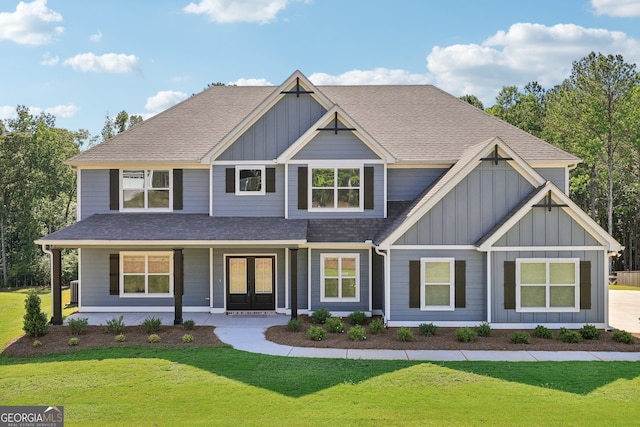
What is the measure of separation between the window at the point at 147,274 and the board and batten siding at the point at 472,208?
29.4ft

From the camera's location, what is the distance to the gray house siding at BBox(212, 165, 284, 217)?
19.5 meters

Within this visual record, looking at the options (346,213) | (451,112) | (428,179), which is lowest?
(346,213)

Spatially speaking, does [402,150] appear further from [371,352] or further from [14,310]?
[14,310]

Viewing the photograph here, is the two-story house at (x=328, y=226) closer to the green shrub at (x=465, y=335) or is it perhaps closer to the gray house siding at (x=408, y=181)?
the gray house siding at (x=408, y=181)

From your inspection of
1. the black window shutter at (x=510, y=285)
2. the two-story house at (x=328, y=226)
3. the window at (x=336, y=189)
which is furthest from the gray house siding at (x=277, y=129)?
the black window shutter at (x=510, y=285)

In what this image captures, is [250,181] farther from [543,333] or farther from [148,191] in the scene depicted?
[543,333]

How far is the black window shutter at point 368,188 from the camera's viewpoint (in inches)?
752

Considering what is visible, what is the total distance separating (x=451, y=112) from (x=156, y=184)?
13568 mm

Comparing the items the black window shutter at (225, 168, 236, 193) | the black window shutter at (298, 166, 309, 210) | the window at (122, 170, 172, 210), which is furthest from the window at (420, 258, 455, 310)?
the window at (122, 170, 172, 210)

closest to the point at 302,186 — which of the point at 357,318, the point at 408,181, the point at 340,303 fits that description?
the point at 408,181

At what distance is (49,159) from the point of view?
42.8 metres

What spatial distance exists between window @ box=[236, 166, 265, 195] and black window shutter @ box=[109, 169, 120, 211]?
4.81 metres

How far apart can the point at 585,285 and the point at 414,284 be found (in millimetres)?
5467

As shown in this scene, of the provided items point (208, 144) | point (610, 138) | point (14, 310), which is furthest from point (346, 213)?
point (610, 138)
